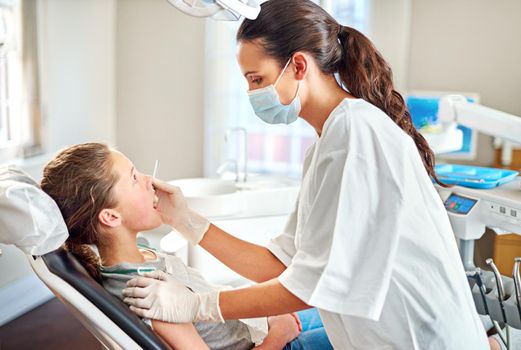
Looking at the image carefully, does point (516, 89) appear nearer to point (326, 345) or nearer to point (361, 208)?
point (326, 345)

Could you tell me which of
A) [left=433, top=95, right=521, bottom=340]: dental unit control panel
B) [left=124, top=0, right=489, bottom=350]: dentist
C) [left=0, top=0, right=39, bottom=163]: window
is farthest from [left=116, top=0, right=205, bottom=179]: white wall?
[left=124, top=0, right=489, bottom=350]: dentist

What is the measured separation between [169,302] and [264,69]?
1.79ft

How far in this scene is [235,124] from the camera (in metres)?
3.95

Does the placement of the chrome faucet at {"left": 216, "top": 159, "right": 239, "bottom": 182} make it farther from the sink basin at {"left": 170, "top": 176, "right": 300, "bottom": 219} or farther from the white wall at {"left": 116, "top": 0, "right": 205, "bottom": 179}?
the white wall at {"left": 116, "top": 0, "right": 205, "bottom": 179}

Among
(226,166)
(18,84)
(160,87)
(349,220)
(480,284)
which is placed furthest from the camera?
(160,87)

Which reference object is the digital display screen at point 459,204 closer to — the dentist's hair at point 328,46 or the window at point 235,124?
the dentist's hair at point 328,46

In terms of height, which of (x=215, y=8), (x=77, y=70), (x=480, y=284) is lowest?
(x=480, y=284)

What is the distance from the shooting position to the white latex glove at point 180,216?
162cm

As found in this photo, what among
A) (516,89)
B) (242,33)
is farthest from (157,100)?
(242,33)

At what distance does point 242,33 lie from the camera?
133cm

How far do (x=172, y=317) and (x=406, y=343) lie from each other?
0.48 metres

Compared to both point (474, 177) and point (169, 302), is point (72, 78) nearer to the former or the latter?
point (474, 177)

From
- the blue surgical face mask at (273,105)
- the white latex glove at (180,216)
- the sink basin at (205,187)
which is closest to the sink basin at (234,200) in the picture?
the sink basin at (205,187)

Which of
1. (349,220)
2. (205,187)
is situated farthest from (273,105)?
(205,187)
